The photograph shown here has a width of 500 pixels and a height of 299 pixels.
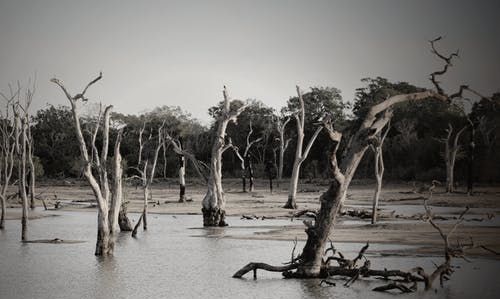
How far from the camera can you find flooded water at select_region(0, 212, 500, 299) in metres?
19.3

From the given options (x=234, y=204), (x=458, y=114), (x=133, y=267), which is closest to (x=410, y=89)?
(x=458, y=114)

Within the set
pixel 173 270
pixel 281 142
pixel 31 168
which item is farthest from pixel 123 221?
pixel 281 142

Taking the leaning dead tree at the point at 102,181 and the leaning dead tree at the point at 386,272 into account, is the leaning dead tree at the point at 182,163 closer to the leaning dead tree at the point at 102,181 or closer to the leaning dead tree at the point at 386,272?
the leaning dead tree at the point at 102,181

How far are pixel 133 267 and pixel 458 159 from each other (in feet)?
145

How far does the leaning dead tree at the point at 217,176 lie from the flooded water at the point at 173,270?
93cm

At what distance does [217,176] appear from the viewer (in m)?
34.2

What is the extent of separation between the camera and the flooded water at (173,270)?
19.3m

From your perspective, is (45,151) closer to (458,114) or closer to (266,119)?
(266,119)

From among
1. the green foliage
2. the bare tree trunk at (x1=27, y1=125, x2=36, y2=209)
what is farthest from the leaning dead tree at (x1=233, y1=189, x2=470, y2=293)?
the green foliage

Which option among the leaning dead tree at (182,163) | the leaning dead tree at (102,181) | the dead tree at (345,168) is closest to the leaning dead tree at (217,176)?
the leaning dead tree at (182,163)

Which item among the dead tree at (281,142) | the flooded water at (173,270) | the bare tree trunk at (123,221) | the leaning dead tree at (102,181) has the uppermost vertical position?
the dead tree at (281,142)

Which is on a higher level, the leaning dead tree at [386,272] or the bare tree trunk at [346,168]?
the bare tree trunk at [346,168]

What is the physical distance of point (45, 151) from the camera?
88375mm

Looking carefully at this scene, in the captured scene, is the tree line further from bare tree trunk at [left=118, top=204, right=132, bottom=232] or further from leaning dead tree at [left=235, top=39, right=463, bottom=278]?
leaning dead tree at [left=235, top=39, right=463, bottom=278]
